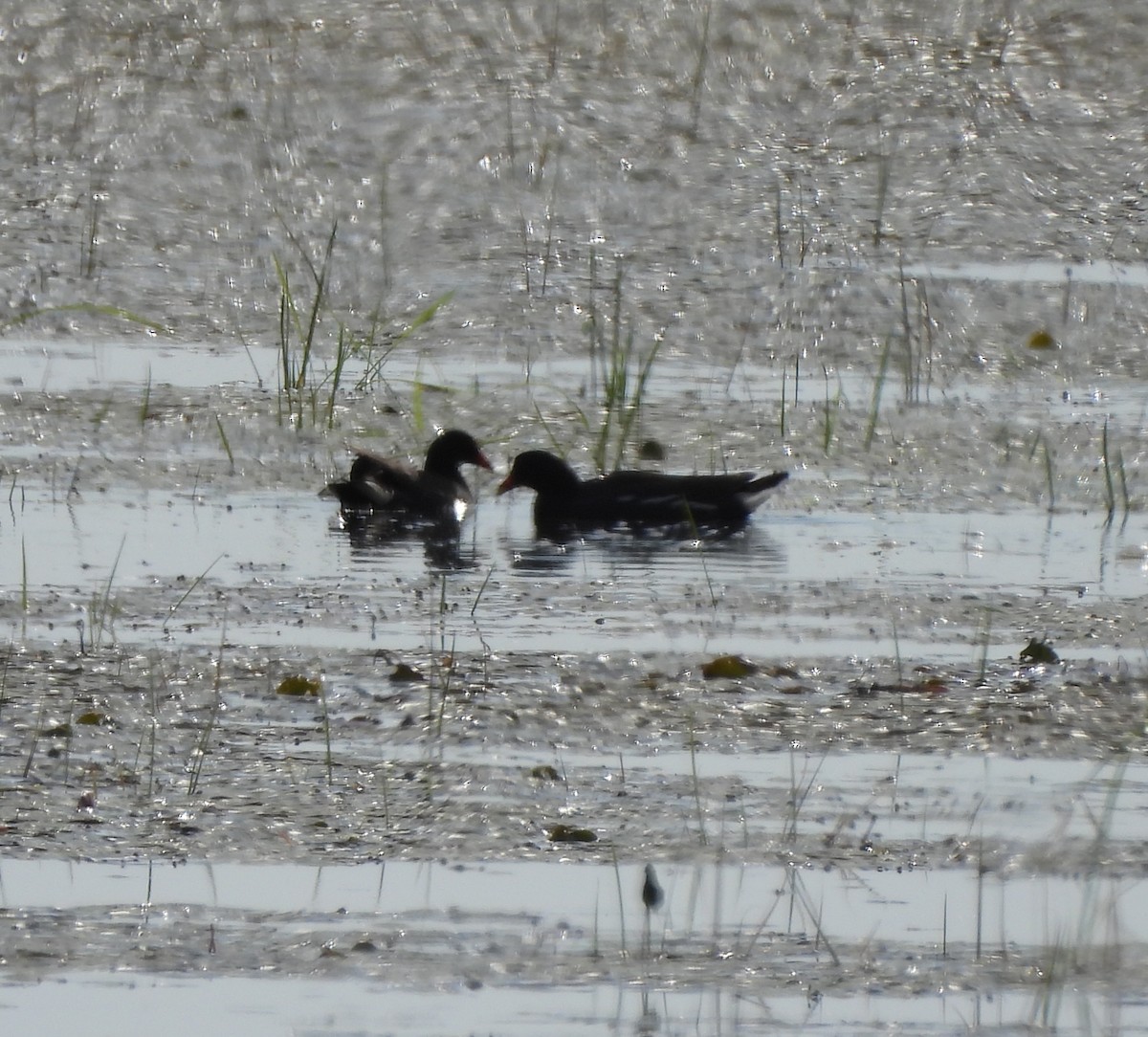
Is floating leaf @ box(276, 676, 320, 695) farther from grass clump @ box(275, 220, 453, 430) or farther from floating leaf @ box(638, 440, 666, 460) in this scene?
floating leaf @ box(638, 440, 666, 460)

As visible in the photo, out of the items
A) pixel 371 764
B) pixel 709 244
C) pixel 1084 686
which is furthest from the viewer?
pixel 709 244

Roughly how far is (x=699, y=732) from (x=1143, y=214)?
7.83m

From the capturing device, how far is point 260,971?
4383 millimetres

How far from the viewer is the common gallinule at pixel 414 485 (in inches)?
355

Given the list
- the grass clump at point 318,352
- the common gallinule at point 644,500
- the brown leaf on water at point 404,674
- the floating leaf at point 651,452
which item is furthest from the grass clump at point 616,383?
the brown leaf on water at point 404,674

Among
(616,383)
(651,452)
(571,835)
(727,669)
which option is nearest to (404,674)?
(727,669)

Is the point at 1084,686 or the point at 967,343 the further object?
the point at 967,343

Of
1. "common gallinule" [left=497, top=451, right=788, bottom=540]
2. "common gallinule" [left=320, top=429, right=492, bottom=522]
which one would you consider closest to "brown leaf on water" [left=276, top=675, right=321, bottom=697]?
"common gallinule" [left=320, top=429, right=492, bottom=522]

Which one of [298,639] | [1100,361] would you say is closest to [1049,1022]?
[298,639]

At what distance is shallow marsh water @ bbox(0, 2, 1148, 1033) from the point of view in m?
4.61

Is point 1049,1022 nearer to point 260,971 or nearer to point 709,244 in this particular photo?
point 260,971

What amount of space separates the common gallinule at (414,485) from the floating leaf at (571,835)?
3802 mm

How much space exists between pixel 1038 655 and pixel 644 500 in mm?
2655

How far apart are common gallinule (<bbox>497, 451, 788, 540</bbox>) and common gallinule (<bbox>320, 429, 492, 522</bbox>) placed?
325 millimetres
